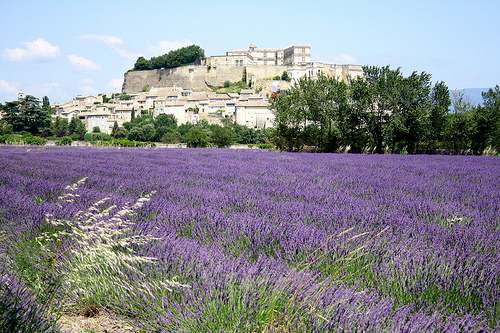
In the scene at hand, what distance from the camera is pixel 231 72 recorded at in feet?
325

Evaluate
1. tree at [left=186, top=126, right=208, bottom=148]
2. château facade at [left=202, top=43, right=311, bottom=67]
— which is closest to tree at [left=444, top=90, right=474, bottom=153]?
tree at [left=186, top=126, right=208, bottom=148]

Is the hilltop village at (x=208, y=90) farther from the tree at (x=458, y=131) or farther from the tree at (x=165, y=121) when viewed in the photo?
the tree at (x=458, y=131)

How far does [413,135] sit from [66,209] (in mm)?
23476

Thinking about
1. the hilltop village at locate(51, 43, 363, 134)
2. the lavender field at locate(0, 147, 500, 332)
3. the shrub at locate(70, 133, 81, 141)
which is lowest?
the lavender field at locate(0, 147, 500, 332)

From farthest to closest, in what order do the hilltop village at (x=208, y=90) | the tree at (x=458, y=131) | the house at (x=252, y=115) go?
the hilltop village at (x=208, y=90)
the house at (x=252, y=115)
the tree at (x=458, y=131)

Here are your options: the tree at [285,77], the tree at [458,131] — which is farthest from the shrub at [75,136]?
the tree at [458,131]

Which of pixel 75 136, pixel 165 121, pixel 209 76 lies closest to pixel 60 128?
pixel 75 136

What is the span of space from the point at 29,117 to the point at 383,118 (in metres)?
66.5

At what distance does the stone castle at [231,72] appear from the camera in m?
97.6

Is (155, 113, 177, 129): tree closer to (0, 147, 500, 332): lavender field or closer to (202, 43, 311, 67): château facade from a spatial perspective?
(202, 43, 311, 67): château facade

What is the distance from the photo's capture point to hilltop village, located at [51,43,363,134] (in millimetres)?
83438

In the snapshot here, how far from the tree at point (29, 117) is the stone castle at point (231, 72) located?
4237cm

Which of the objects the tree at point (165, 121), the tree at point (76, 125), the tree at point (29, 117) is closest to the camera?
the tree at point (29, 117)

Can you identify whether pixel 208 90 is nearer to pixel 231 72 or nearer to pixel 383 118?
pixel 231 72
